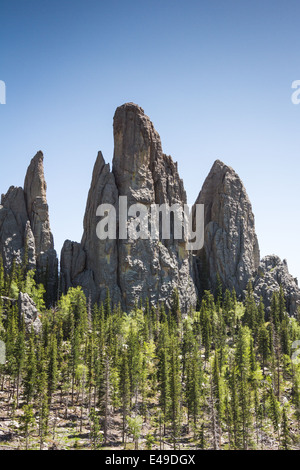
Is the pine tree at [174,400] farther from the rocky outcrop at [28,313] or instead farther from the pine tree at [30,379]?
the rocky outcrop at [28,313]

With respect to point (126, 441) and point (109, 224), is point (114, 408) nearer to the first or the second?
point (126, 441)

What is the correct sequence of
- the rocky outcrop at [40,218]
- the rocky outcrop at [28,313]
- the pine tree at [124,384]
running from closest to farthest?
1. the pine tree at [124,384]
2. the rocky outcrop at [28,313]
3. the rocky outcrop at [40,218]

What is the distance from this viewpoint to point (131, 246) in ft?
400

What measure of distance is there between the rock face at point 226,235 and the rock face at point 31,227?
4320 centimetres

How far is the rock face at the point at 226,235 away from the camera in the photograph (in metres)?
140

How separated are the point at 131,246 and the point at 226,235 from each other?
113 ft

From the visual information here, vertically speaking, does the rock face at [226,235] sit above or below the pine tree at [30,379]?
→ above

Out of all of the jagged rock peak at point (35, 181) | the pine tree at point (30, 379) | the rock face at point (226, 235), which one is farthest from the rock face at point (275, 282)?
the pine tree at point (30, 379)

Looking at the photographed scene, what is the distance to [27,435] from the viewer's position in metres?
57.3

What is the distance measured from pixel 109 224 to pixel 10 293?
3215 cm

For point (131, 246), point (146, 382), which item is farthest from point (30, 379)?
point (131, 246)

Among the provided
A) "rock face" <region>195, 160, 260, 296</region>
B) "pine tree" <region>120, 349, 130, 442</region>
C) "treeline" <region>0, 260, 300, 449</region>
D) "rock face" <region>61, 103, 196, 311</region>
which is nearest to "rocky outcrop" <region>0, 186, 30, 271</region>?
"rock face" <region>61, 103, 196, 311</region>

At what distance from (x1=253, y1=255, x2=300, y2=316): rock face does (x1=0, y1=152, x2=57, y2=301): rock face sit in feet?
181

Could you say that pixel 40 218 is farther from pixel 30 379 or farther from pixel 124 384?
pixel 124 384
